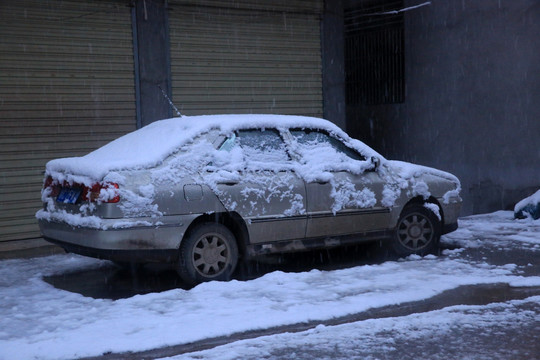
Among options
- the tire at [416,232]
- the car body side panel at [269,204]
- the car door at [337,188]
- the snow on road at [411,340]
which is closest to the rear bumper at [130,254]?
the car body side panel at [269,204]

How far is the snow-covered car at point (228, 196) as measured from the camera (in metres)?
6.36

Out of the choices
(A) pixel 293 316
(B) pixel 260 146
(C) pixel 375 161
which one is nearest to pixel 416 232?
(C) pixel 375 161

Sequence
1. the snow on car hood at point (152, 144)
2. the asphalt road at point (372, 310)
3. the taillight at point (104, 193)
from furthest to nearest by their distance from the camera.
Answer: the snow on car hood at point (152, 144) < the taillight at point (104, 193) < the asphalt road at point (372, 310)

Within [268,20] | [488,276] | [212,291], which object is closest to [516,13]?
[268,20]

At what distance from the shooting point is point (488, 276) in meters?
7.02

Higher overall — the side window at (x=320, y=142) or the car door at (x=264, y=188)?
the side window at (x=320, y=142)

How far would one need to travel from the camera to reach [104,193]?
20.4 ft

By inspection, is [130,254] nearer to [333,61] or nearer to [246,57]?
[246,57]

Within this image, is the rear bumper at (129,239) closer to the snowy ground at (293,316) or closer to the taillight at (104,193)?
the taillight at (104,193)

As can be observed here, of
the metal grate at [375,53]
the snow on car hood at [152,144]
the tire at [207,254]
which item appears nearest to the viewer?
the snow on car hood at [152,144]

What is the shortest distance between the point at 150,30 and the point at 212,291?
6.16m

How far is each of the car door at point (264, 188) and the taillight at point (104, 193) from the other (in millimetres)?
1060

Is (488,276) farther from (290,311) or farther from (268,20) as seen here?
(268,20)

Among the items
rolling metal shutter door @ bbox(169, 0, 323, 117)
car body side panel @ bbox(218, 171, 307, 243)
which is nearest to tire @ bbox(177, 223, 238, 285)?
car body side panel @ bbox(218, 171, 307, 243)
